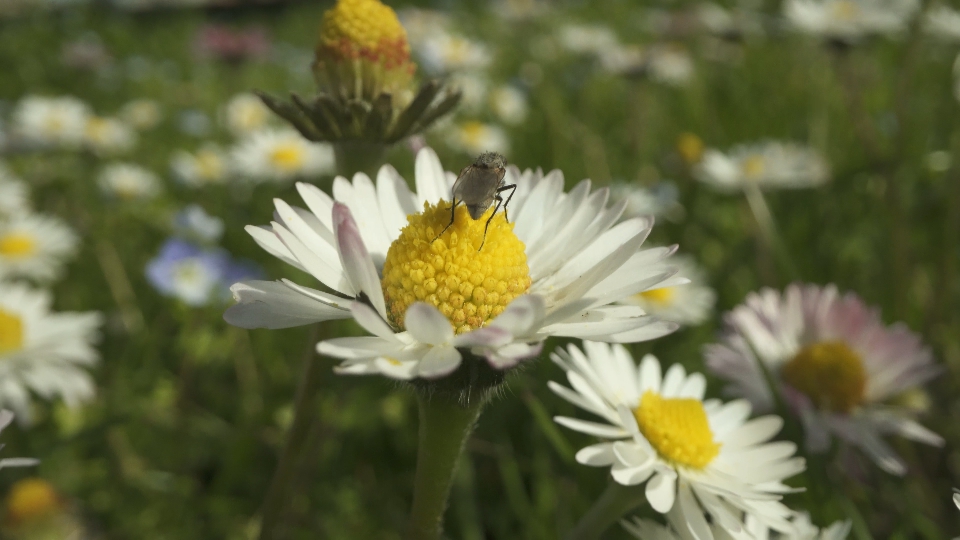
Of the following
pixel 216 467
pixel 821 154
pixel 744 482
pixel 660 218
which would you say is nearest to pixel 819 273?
pixel 660 218

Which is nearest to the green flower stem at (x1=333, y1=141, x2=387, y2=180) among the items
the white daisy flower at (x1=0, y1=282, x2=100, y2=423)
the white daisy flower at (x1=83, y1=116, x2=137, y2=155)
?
the white daisy flower at (x1=0, y1=282, x2=100, y2=423)

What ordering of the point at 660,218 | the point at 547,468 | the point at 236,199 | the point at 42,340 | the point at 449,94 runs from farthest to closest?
the point at 236,199, the point at 660,218, the point at 42,340, the point at 547,468, the point at 449,94

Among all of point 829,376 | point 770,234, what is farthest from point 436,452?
point 770,234

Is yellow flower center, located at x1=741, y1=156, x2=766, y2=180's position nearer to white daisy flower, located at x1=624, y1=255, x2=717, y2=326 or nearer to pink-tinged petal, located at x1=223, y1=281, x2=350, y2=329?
white daisy flower, located at x1=624, y1=255, x2=717, y2=326

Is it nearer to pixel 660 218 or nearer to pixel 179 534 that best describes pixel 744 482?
pixel 179 534

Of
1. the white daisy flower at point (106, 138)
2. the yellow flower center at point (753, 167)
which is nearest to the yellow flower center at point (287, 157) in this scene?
the white daisy flower at point (106, 138)

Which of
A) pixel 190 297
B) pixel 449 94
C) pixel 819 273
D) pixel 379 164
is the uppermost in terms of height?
pixel 449 94

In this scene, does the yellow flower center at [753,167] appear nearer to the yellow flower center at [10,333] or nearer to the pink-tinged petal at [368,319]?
the pink-tinged petal at [368,319]
